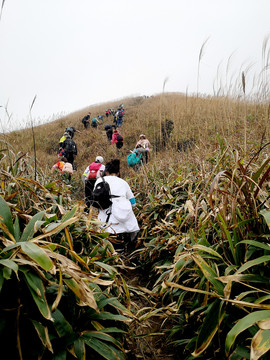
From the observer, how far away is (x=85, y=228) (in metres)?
1.85

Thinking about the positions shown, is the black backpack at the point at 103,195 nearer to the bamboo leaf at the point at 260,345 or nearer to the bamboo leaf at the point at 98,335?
the bamboo leaf at the point at 98,335

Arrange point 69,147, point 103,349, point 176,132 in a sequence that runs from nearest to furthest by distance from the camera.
A: 1. point 103,349
2. point 176,132
3. point 69,147

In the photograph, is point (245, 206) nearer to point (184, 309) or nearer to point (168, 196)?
point (184, 309)

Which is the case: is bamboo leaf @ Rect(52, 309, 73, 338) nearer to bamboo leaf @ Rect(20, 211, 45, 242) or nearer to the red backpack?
bamboo leaf @ Rect(20, 211, 45, 242)

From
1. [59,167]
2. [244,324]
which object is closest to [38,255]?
[244,324]

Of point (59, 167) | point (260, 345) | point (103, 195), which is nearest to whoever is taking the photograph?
point (260, 345)

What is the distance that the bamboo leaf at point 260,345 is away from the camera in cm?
82

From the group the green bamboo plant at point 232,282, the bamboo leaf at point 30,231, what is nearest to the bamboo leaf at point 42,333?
the bamboo leaf at point 30,231

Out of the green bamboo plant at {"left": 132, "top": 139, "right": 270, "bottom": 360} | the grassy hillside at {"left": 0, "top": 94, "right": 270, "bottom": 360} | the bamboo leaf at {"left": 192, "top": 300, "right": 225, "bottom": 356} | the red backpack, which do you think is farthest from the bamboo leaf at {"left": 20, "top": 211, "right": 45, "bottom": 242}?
the red backpack

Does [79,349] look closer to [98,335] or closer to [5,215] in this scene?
[98,335]

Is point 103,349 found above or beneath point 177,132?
beneath

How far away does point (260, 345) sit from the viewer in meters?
0.84

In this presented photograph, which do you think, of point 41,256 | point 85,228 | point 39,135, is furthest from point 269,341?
point 39,135

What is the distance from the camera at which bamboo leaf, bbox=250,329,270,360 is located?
0.82 meters
